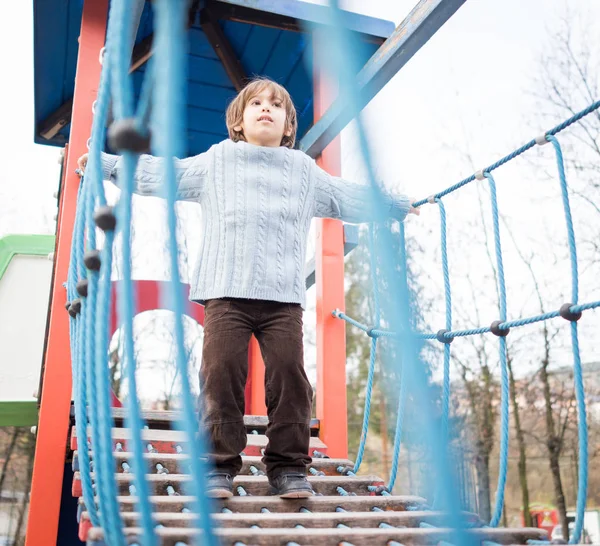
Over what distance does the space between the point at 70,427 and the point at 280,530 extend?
99 centimetres

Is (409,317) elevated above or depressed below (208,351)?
below

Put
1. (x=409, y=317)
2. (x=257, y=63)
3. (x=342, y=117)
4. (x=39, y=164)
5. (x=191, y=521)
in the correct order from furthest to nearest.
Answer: (x=39, y=164)
(x=257, y=63)
(x=342, y=117)
(x=191, y=521)
(x=409, y=317)

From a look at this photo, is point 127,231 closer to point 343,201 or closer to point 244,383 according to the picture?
point 244,383

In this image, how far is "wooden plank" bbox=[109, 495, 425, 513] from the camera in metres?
1.30

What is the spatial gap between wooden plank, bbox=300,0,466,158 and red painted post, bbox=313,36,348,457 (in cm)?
10

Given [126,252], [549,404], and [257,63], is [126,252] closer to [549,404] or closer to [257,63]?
[257,63]

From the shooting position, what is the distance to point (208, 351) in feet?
4.99

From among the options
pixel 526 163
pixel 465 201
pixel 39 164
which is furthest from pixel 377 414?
pixel 39 164

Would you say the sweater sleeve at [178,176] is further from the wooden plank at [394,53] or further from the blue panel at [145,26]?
the blue panel at [145,26]

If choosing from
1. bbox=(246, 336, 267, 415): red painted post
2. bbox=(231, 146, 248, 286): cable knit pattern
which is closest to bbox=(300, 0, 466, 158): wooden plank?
bbox=(231, 146, 248, 286): cable knit pattern

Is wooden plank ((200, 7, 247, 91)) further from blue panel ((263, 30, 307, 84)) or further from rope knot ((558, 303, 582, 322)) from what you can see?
rope knot ((558, 303, 582, 322))

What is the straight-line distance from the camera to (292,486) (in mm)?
1461

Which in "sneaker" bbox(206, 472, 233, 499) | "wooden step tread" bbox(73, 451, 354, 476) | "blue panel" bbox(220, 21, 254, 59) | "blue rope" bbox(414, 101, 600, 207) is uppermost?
"blue panel" bbox(220, 21, 254, 59)

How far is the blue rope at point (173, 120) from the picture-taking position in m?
0.54
